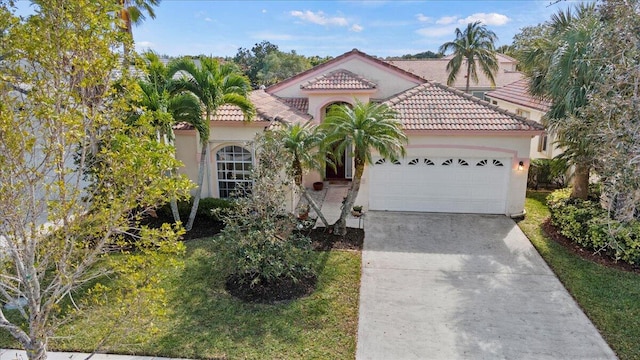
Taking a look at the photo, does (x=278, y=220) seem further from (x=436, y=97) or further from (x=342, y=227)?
(x=436, y=97)

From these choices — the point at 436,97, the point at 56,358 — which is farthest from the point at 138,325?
the point at 436,97

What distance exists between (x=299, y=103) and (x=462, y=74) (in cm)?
2603

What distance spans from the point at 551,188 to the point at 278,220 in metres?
15.4

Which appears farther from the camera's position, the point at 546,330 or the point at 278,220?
the point at 278,220

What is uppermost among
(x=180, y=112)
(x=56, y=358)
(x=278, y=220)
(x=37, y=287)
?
(x=180, y=112)

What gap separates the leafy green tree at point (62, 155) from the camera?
201 inches

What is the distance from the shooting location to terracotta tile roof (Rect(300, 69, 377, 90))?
19016mm

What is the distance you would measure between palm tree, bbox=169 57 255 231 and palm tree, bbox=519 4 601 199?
A: 9932mm

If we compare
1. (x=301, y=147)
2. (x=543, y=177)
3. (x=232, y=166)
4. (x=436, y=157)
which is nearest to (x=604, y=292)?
(x=436, y=157)

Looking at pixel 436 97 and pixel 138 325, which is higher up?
pixel 436 97

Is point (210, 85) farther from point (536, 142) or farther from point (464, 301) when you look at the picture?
point (536, 142)

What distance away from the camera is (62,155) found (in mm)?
5305

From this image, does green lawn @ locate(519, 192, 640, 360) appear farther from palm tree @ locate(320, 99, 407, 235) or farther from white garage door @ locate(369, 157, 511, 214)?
palm tree @ locate(320, 99, 407, 235)

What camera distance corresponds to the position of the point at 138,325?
5703mm
